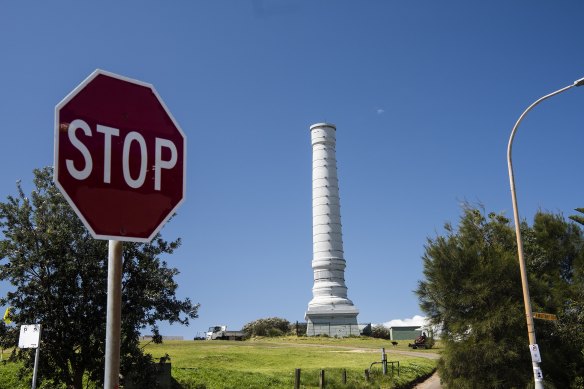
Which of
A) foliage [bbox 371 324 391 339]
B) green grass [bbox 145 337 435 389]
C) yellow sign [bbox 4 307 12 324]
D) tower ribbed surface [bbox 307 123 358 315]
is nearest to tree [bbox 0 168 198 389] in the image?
yellow sign [bbox 4 307 12 324]

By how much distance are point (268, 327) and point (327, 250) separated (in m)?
13.1

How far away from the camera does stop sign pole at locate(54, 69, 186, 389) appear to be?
3.65 m

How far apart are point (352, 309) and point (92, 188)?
7332 centimetres

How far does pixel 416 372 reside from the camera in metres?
34.5

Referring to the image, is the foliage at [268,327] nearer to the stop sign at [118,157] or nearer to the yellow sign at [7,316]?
the yellow sign at [7,316]

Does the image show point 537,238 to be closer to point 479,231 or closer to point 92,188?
point 479,231

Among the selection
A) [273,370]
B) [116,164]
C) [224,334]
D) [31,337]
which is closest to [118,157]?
[116,164]

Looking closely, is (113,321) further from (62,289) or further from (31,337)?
(62,289)

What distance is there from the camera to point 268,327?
7700cm

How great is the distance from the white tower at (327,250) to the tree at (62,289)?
188ft

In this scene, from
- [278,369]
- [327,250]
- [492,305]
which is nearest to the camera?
[492,305]

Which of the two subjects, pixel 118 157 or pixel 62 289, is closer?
pixel 118 157

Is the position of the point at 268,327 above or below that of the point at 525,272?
below

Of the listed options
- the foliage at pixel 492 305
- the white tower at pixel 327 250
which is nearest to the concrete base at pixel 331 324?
the white tower at pixel 327 250
